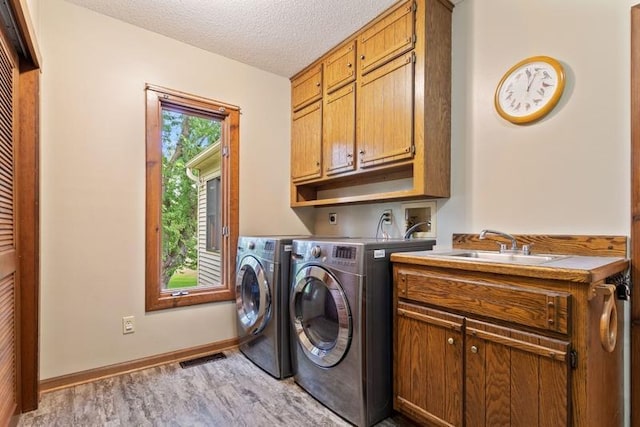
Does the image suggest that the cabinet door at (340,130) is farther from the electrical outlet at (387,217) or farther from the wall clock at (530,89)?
the wall clock at (530,89)

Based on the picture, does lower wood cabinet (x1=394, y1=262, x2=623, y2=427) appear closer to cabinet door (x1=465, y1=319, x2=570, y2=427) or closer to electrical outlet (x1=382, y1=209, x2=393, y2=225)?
cabinet door (x1=465, y1=319, x2=570, y2=427)

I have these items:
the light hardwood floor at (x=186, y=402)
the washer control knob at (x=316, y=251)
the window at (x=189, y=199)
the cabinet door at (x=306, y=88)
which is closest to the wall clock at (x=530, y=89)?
the washer control knob at (x=316, y=251)

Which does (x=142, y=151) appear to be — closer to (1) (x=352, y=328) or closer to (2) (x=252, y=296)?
(2) (x=252, y=296)

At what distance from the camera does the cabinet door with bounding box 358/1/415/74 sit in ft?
6.63

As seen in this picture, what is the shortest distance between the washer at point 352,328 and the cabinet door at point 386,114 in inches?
25.6

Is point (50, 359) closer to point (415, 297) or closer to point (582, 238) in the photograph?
point (415, 297)

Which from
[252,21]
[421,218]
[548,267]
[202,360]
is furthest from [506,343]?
[252,21]

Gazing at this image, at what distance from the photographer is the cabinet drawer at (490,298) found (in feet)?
3.69

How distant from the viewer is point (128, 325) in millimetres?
2277

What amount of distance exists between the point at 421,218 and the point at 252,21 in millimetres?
1847

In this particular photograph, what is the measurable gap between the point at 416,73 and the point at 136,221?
2174mm

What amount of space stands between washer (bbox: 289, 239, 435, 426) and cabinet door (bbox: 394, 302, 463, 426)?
93mm

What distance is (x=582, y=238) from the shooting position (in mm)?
1571

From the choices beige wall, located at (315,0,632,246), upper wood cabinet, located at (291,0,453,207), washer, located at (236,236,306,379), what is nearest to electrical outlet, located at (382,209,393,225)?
upper wood cabinet, located at (291,0,453,207)
